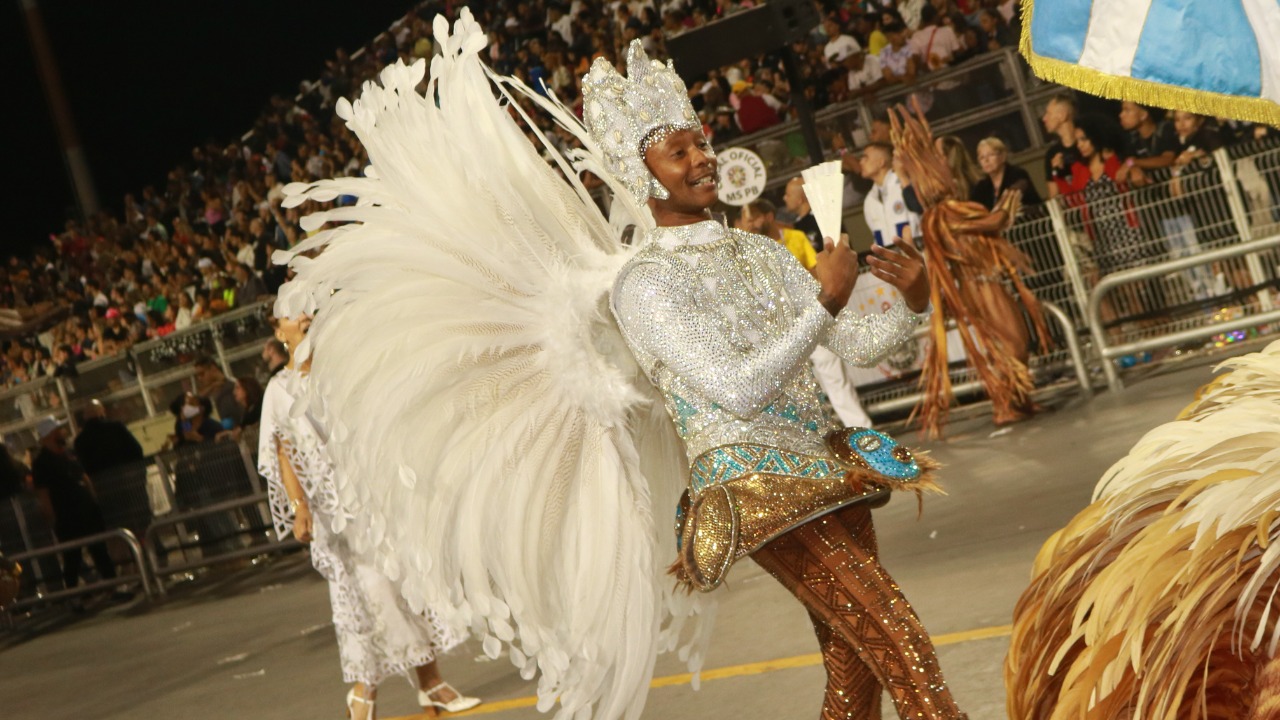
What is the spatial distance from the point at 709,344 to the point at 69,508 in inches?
452

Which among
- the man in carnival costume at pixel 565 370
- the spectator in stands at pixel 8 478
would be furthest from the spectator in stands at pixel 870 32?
the man in carnival costume at pixel 565 370

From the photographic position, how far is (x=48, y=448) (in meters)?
13.0

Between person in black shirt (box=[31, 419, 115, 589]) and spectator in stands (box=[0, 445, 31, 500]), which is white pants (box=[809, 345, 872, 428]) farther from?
spectator in stands (box=[0, 445, 31, 500])

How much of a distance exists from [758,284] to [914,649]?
834 mm

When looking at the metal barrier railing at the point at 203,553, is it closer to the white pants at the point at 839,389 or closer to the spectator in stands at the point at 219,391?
the spectator in stands at the point at 219,391

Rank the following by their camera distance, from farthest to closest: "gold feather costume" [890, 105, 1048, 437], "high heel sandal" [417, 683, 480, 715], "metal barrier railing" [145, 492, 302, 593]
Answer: "metal barrier railing" [145, 492, 302, 593] < "gold feather costume" [890, 105, 1048, 437] < "high heel sandal" [417, 683, 480, 715]

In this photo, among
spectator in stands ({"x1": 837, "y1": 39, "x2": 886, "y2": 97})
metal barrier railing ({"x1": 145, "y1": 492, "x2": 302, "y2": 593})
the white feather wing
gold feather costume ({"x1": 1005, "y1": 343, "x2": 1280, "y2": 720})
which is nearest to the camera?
gold feather costume ({"x1": 1005, "y1": 343, "x2": 1280, "y2": 720})

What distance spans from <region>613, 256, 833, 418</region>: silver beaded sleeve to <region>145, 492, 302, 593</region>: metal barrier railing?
8.75m

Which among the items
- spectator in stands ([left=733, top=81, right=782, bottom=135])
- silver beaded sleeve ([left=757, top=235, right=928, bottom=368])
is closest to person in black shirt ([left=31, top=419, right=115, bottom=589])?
spectator in stands ([left=733, top=81, right=782, bottom=135])

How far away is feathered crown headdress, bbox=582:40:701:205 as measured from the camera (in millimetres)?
3002

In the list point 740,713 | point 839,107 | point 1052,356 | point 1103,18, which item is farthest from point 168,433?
point 1103,18

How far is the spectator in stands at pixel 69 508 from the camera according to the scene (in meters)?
12.8

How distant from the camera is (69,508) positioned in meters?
12.8

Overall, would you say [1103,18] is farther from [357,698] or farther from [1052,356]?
[1052,356]
